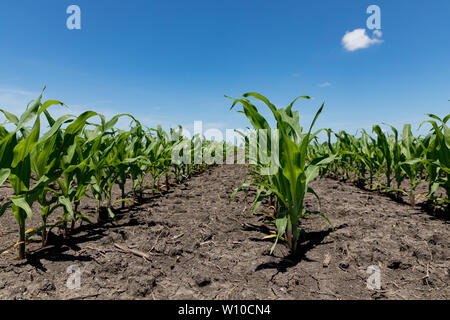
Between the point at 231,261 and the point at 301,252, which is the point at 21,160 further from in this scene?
the point at 301,252

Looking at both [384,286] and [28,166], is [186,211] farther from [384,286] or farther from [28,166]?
[384,286]

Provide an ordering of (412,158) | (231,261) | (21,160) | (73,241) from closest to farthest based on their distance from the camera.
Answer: (21,160)
(231,261)
(73,241)
(412,158)

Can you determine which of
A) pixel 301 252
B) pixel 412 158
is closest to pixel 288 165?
pixel 301 252

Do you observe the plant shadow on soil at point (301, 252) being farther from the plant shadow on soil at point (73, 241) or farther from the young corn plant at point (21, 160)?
the young corn plant at point (21, 160)

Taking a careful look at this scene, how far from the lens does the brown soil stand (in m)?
1.22

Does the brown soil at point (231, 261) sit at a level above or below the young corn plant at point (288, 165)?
below

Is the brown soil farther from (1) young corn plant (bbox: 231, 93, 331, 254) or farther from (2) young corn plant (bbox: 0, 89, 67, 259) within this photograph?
(2) young corn plant (bbox: 0, 89, 67, 259)

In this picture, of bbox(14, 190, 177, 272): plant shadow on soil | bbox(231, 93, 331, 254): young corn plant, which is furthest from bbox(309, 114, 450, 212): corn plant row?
bbox(14, 190, 177, 272): plant shadow on soil

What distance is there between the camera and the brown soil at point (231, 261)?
1217mm

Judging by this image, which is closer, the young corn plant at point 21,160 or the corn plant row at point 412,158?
the young corn plant at point 21,160

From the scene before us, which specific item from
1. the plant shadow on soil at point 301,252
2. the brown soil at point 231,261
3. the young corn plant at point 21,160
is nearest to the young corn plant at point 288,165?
the plant shadow on soil at point 301,252

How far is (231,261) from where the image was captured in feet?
4.93

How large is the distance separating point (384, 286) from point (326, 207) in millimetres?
1220
